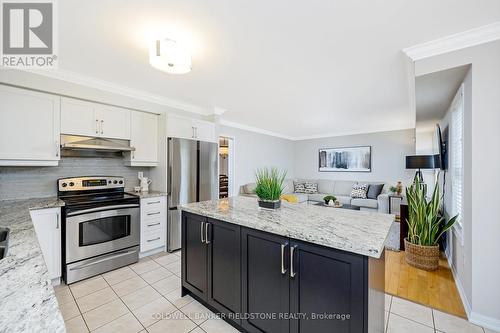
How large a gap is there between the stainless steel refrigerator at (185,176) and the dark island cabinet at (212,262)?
129 centimetres

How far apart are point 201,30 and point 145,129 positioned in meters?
2.08

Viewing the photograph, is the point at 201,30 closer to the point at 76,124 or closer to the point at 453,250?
the point at 76,124

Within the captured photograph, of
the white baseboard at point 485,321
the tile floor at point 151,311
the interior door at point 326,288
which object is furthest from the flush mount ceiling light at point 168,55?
the white baseboard at point 485,321

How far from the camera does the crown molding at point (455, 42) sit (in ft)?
5.69

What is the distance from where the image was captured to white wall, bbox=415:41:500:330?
5.74ft

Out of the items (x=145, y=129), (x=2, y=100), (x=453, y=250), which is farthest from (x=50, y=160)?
(x=453, y=250)

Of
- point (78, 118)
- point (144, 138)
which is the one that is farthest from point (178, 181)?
point (78, 118)

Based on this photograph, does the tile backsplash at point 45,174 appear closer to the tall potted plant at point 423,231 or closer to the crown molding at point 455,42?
the crown molding at point 455,42

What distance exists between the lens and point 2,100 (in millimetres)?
2275

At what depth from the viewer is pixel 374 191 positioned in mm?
5574

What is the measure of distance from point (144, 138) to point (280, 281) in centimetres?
293

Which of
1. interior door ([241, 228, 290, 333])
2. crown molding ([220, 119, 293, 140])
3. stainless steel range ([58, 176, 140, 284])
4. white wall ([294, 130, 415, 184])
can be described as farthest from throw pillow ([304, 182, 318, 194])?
interior door ([241, 228, 290, 333])

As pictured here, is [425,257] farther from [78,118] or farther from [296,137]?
[296,137]

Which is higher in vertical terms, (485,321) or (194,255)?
(194,255)
